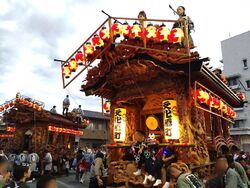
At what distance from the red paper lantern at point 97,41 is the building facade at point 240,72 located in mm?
30161

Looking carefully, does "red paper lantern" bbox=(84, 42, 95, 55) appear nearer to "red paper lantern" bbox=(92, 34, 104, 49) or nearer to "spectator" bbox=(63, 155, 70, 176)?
"red paper lantern" bbox=(92, 34, 104, 49)

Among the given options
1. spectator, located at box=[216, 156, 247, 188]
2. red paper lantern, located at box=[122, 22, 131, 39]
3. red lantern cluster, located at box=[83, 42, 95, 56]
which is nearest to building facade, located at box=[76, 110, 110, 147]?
red lantern cluster, located at box=[83, 42, 95, 56]

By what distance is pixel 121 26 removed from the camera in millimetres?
11047

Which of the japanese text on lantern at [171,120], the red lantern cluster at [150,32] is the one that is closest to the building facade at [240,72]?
the japanese text on lantern at [171,120]

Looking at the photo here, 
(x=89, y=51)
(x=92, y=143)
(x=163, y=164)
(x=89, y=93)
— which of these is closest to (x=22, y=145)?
(x=89, y=93)

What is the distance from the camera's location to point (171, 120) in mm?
11070

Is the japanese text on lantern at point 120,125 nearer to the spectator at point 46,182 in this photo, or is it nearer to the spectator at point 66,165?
the spectator at point 46,182

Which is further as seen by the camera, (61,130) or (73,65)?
(61,130)

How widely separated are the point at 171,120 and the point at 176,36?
3.61 m

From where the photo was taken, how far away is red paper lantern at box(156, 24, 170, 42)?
1092 centimetres

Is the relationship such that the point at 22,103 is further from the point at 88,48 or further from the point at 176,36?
the point at 176,36

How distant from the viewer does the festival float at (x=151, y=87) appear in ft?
35.3

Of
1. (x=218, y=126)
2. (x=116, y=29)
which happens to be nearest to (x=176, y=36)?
(x=116, y=29)

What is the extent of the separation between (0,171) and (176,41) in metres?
8.31
